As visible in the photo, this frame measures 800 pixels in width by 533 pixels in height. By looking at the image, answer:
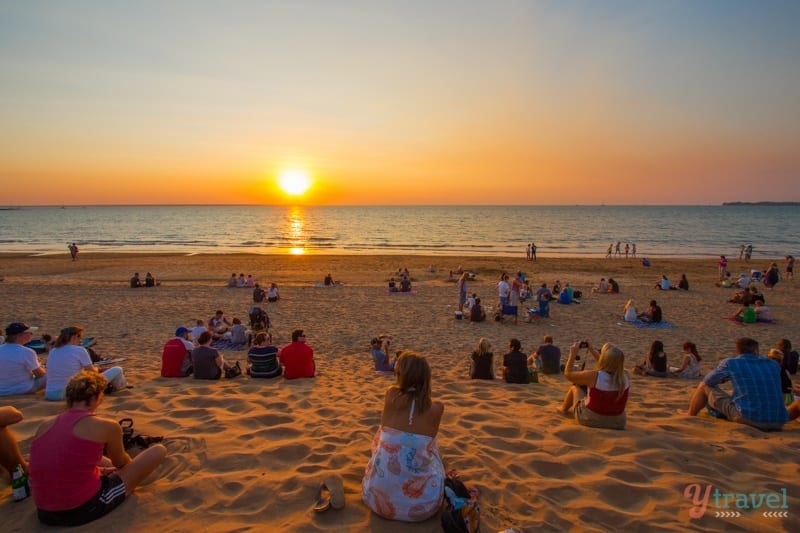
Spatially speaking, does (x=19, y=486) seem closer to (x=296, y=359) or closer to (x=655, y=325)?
(x=296, y=359)

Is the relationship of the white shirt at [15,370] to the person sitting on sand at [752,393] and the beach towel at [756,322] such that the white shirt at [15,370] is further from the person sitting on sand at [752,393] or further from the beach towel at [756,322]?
the beach towel at [756,322]

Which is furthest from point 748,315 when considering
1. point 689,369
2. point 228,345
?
point 228,345

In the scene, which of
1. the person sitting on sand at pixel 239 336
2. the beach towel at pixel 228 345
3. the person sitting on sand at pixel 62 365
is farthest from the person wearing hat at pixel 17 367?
the person sitting on sand at pixel 239 336

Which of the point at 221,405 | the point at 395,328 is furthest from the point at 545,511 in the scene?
the point at 395,328

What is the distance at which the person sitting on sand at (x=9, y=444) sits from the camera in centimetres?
370

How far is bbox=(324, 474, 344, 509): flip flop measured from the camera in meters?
3.50

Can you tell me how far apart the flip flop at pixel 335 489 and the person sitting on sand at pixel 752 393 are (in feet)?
15.9

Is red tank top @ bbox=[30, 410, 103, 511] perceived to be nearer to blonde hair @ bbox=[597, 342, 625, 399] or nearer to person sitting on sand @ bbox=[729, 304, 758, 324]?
blonde hair @ bbox=[597, 342, 625, 399]

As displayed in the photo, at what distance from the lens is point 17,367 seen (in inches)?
234

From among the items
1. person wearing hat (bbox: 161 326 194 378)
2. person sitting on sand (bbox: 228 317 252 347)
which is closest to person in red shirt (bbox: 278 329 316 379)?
person wearing hat (bbox: 161 326 194 378)

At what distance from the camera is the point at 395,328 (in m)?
13.4

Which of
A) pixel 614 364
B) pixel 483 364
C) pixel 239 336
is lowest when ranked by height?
pixel 239 336

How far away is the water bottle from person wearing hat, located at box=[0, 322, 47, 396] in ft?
10.1

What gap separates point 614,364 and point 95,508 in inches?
202
